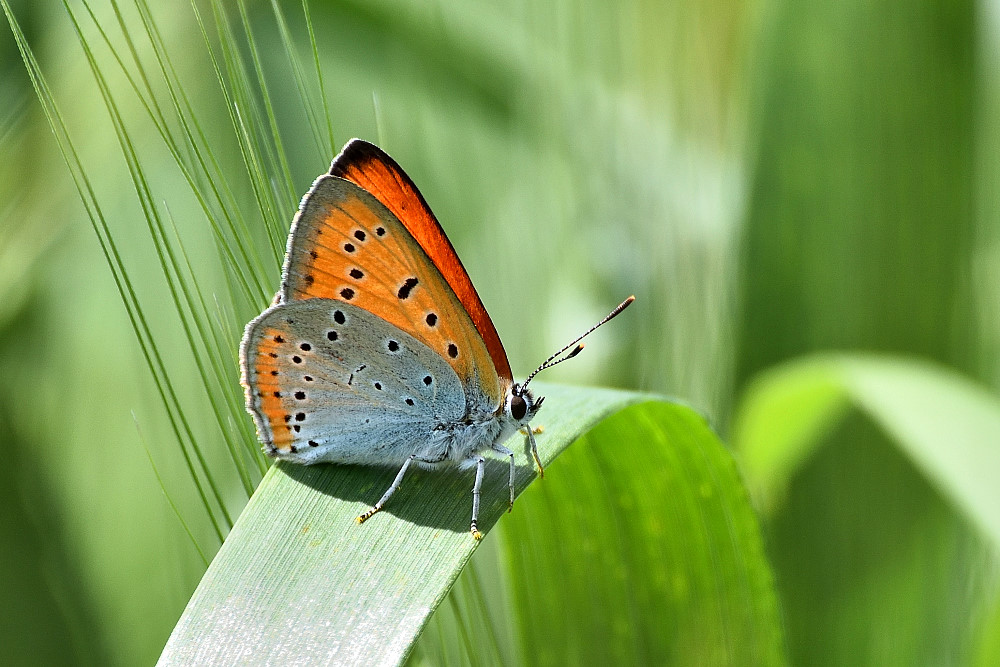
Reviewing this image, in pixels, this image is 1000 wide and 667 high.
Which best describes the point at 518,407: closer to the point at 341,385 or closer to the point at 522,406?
the point at 522,406

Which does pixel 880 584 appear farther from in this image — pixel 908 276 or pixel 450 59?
pixel 450 59

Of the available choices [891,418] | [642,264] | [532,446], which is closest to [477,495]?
[532,446]

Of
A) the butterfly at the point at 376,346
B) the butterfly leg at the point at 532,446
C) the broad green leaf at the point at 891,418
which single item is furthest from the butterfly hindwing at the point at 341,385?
the broad green leaf at the point at 891,418

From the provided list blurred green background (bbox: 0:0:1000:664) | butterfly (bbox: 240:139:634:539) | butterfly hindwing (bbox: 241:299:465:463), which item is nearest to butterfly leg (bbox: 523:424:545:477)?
butterfly (bbox: 240:139:634:539)

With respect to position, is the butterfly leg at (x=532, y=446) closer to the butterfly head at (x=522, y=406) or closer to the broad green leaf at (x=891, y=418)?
the butterfly head at (x=522, y=406)

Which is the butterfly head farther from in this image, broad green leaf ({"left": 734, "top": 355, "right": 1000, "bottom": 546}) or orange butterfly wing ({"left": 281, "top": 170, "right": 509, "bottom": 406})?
broad green leaf ({"left": 734, "top": 355, "right": 1000, "bottom": 546})

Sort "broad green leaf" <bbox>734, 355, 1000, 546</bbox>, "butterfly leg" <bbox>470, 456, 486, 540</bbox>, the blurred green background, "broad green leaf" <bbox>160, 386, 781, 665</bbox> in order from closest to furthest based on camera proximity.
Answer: "broad green leaf" <bbox>160, 386, 781, 665</bbox> → "butterfly leg" <bbox>470, 456, 486, 540</bbox> → "broad green leaf" <bbox>734, 355, 1000, 546</bbox> → the blurred green background
